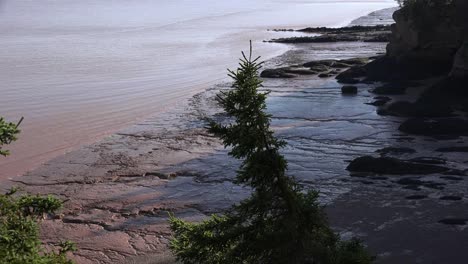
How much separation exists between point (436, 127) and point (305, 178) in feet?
22.5

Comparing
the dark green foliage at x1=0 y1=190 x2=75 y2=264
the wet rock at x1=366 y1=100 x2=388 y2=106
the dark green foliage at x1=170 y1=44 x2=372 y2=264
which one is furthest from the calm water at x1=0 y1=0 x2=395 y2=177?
the dark green foliage at x1=0 y1=190 x2=75 y2=264

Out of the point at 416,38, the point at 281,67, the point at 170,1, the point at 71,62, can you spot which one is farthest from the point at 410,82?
the point at 170,1

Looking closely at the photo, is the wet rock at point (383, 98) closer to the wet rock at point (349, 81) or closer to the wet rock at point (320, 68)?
the wet rock at point (349, 81)

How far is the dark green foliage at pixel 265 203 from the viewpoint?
6.62 m

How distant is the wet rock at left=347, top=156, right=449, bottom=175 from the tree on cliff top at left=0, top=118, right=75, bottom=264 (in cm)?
1326

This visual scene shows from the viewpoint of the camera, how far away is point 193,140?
24.0m

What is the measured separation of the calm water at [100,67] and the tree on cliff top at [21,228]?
599 inches

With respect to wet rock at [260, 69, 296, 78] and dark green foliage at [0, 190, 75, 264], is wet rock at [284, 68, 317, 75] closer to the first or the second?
wet rock at [260, 69, 296, 78]

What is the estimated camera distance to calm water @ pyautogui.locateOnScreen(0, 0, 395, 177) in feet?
87.4

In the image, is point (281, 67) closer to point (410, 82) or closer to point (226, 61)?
point (226, 61)

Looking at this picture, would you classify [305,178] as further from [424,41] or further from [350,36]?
[350,36]

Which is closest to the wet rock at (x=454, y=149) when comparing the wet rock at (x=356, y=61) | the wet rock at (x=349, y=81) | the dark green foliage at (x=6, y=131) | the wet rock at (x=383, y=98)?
the wet rock at (x=383, y=98)

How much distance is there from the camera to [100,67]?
43906mm

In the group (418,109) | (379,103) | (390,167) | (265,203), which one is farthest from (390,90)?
(265,203)
